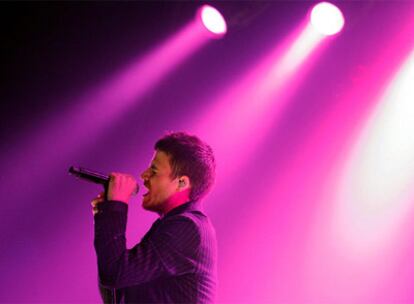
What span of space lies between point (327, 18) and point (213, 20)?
849mm

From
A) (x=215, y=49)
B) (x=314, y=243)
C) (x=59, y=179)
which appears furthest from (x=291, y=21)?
(x=59, y=179)

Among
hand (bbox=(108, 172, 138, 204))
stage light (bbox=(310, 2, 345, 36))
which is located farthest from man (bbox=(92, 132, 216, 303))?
stage light (bbox=(310, 2, 345, 36))

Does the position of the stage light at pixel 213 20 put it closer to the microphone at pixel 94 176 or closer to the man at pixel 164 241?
the man at pixel 164 241

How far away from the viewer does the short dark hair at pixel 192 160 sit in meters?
1.71

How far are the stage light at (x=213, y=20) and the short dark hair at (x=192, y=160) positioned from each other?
1755 mm

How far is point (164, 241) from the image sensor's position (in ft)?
4.73

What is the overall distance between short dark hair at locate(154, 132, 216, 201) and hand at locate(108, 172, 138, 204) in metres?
0.18

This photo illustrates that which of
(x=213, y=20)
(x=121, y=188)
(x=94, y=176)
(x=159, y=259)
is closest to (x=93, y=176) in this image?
(x=94, y=176)

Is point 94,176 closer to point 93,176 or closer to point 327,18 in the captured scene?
point 93,176

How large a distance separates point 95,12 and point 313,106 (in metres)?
1.94

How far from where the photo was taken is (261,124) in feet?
10.1

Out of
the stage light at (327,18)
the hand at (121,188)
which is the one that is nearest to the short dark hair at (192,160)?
the hand at (121,188)

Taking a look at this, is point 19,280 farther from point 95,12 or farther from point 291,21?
point 291,21

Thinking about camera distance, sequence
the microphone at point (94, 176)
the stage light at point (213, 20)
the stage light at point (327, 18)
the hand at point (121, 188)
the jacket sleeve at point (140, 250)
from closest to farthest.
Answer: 1. the jacket sleeve at point (140, 250)
2. the hand at point (121, 188)
3. the microphone at point (94, 176)
4. the stage light at point (327, 18)
5. the stage light at point (213, 20)
